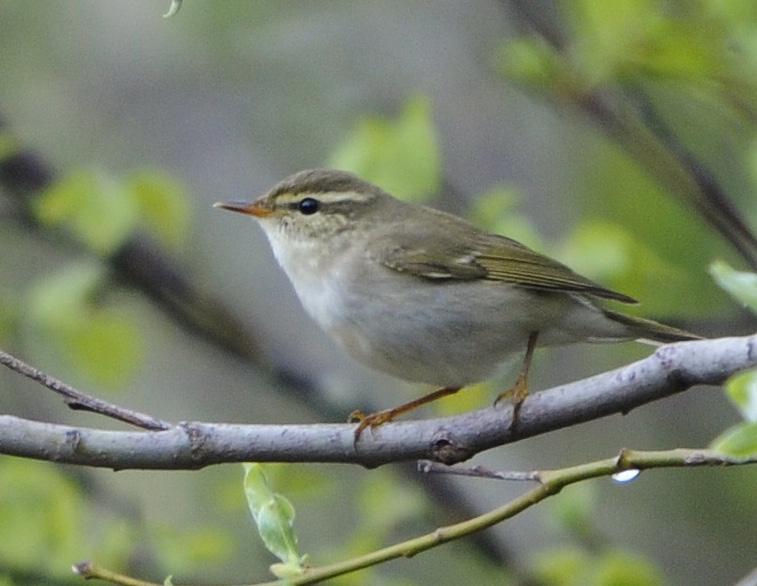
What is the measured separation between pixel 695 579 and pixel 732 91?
13.2ft

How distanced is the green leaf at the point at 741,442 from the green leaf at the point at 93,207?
348cm

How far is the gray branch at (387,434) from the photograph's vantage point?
9.37ft

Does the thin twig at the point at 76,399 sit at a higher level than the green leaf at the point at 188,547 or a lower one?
lower

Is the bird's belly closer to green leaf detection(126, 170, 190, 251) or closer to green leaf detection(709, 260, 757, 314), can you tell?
green leaf detection(126, 170, 190, 251)

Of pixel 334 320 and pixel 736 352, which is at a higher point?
pixel 334 320

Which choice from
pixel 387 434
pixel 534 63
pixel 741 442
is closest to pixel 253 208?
pixel 534 63

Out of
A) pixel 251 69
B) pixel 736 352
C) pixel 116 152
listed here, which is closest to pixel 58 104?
pixel 116 152

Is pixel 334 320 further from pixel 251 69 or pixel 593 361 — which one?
pixel 251 69

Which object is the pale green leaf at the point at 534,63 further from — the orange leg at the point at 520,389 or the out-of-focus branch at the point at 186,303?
the out-of-focus branch at the point at 186,303

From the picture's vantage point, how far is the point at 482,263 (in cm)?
478

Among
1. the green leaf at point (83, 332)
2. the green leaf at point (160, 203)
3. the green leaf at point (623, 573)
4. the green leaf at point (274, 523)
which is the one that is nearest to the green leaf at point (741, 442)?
the green leaf at point (274, 523)

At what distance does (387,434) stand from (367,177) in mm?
2313

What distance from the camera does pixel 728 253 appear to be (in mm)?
7387

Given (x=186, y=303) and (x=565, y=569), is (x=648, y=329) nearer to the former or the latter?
(x=565, y=569)
